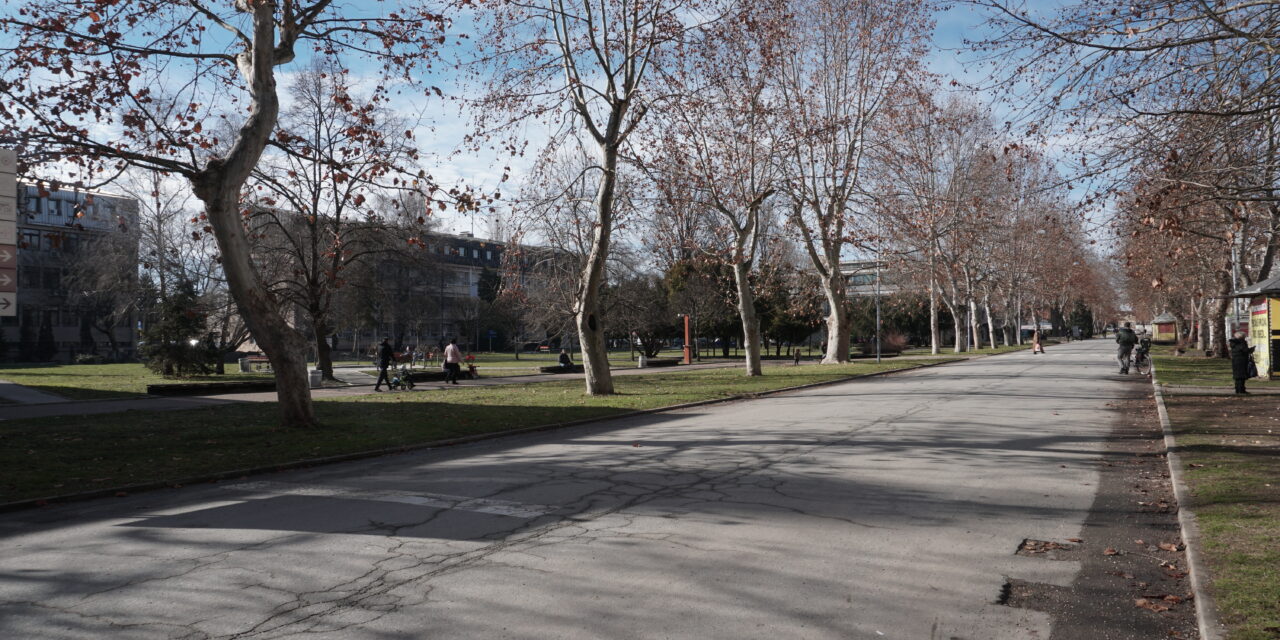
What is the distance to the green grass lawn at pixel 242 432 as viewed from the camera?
988 cm

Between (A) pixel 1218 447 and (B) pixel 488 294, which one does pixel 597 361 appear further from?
(B) pixel 488 294

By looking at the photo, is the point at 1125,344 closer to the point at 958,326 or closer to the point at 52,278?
the point at 958,326

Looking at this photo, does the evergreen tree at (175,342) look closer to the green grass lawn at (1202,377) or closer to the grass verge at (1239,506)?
the grass verge at (1239,506)

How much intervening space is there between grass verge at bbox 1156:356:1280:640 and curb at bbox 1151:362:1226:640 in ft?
0.16

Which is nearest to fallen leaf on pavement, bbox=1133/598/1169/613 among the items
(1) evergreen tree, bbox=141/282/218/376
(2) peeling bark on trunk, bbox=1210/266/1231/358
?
(1) evergreen tree, bbox=141/282/218/376

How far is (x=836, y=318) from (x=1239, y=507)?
30657mm

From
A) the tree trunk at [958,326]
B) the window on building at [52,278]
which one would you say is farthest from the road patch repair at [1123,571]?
the window on building at [52,278]

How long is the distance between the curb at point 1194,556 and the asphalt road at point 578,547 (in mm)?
738

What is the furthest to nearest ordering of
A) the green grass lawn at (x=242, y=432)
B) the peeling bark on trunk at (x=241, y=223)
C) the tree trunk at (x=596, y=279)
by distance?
the tree trunk at (x=596, y=279)
the peeling bark on trunk at (x=241, y=223)
the green grass lawn at (x=242, y=432)

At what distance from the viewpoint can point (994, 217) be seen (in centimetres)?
4419

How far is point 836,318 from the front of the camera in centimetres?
3741

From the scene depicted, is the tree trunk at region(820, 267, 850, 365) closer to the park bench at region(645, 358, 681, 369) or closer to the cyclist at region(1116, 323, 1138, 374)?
the park bench at region(645, 358, 681, 369)

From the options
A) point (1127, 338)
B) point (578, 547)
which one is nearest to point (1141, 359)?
point (1127, 338)

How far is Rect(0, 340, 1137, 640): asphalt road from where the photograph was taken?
15.1ft
